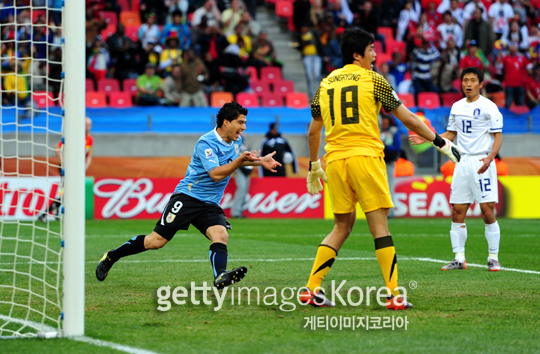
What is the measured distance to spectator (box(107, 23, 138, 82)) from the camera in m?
21.2

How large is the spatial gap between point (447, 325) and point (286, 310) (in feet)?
4.15

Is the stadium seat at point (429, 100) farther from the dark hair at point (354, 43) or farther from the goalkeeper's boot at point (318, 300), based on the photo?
the goalkeeper's boot at point (318, 300)

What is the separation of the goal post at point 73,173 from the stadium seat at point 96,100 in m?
15.8

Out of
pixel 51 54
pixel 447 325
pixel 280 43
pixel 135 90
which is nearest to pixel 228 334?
pixel 447 325

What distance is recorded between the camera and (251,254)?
33.2 ft

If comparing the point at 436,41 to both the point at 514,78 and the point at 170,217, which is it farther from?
the point at 170,217

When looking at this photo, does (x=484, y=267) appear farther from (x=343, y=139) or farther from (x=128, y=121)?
(x=128, y=121)

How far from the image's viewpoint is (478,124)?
849cm

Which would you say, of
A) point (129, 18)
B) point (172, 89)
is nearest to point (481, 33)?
point (172, 89)

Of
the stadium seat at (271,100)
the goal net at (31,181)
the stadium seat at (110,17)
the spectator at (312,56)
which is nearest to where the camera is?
the goal net at (31,181)

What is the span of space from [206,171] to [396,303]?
214cm

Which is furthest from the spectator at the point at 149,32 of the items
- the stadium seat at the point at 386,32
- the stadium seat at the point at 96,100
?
the stadium seat at the point at 386,32

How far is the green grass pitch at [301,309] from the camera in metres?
4.51

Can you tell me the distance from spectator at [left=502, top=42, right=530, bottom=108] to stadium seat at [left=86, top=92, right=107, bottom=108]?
39.0ft
